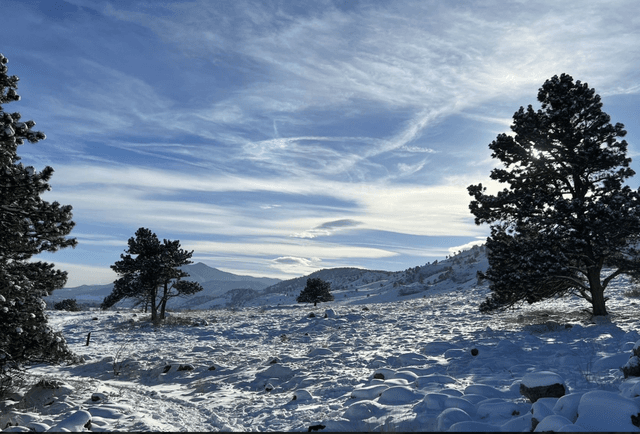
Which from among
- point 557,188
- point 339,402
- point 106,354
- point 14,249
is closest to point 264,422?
point 339,402

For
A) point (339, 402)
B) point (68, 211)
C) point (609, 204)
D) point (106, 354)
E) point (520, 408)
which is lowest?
point (106, 354)

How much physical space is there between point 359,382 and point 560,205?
1033 centimetres

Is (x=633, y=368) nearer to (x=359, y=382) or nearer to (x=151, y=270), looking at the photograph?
(x=359, y=382)

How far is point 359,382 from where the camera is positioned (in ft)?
28.4

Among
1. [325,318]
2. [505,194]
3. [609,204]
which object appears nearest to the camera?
A: [609,204]

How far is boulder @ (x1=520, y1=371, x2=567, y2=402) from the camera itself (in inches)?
219

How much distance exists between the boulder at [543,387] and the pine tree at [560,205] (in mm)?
8495

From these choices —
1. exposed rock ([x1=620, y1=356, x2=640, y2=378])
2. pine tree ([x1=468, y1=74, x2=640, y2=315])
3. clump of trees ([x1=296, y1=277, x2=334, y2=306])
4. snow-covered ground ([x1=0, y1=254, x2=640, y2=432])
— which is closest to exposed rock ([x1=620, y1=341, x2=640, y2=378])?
exposed rock ([x1=620, y1=356, x2=640, y2=378])

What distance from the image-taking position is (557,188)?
14.8 meters

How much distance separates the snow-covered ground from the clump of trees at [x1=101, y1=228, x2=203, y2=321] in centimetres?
908

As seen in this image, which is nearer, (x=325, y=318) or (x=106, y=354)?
(x=106, y=354)

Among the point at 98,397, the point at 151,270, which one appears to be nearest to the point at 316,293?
the point at 151,270

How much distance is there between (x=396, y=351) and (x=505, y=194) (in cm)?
825

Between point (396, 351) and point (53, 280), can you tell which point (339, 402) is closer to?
point (396, 351)
